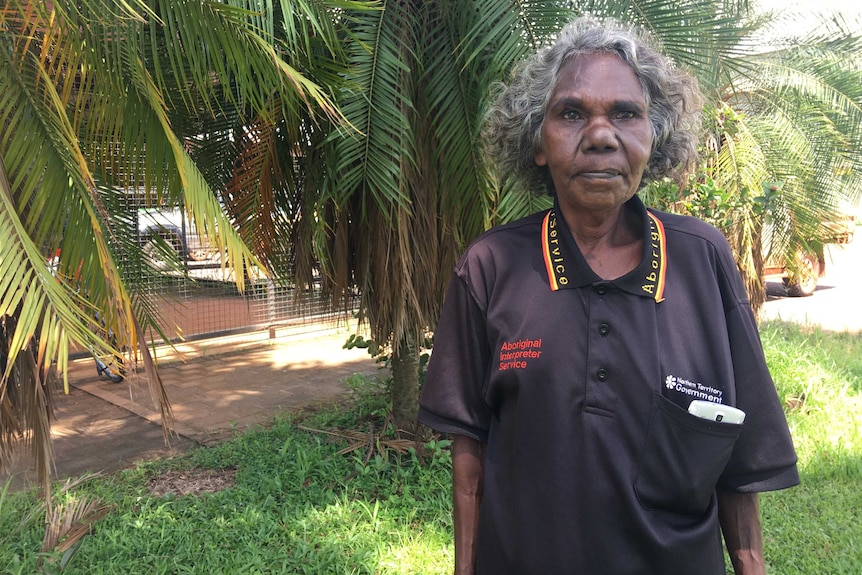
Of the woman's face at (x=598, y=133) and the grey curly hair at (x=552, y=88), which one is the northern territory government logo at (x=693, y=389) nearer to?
the woman's face at (x=598, y=133)

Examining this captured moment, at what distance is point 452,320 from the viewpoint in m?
1.52

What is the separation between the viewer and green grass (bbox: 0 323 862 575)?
11.1 feet

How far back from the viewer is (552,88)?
59.6 inches

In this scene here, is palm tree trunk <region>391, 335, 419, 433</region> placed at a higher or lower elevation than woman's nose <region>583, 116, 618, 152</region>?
lower

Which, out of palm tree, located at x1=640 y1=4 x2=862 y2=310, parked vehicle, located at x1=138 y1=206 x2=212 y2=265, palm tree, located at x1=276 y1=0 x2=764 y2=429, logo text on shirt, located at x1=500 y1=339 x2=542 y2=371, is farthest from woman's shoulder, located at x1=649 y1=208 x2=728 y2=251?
palm tree, located at x1=640 y1=4 x2=862 y2=310

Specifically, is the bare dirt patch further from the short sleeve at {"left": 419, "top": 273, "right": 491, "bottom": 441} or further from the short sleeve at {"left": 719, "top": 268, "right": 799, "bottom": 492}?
the short sleeve at {"left": 719, "top": 268, "right": 799, "bottom": 492}

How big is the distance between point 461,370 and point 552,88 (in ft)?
2.09

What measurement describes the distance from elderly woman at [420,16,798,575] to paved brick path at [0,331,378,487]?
114 inches

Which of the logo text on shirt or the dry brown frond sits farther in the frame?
the dry brown frond

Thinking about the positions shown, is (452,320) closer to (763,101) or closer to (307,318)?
(763,101)

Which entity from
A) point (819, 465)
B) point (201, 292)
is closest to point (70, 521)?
point (201, 292)

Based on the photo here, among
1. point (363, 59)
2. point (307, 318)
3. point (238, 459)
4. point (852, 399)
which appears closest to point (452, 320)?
point (363, 59)

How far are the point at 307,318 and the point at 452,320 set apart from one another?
Result: 28.0ft

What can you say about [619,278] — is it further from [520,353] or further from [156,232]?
[156,232]
